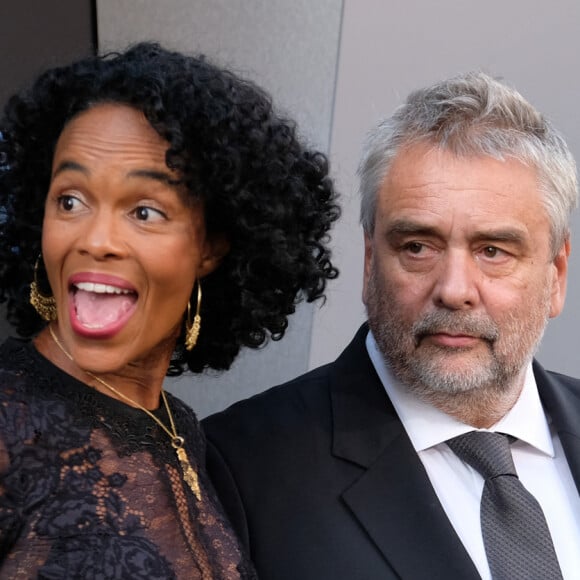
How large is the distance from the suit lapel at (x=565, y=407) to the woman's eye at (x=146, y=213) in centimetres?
119

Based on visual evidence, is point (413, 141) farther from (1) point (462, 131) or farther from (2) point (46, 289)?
(2) point (46, 289)

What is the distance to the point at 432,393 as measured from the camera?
2.62 m

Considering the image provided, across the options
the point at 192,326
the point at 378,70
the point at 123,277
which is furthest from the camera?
the point at 378,70

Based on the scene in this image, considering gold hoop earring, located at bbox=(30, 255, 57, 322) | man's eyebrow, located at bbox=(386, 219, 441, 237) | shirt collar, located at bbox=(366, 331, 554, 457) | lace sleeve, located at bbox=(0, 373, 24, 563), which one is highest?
man's eyebrow, located at bbox=(386, 219, 441, 237)

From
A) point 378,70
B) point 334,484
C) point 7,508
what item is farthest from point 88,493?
point 378,70

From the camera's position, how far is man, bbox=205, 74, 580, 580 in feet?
7.99

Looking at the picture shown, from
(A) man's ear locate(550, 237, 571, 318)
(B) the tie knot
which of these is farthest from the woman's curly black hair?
(A) man's ear locate(550, 237, 571, 318)

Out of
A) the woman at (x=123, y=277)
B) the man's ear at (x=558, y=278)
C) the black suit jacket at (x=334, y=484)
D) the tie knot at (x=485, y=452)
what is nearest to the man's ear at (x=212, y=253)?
the woman at (x=123, y=277)

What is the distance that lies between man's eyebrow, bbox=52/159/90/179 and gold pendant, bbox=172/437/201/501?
0.55 m

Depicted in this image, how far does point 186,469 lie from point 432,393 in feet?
2.27

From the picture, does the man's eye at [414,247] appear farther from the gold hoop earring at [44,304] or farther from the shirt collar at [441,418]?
the gold hoop earring at [44,304]

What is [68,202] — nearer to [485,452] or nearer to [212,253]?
[212,253]

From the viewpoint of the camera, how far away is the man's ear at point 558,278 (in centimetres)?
279

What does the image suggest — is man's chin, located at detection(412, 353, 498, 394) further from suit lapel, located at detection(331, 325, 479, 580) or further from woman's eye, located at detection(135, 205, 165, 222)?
woman's eye, located at detection(135, 205, 165, 222)
